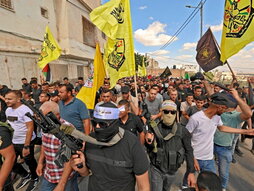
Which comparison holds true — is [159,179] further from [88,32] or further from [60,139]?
[88,32]

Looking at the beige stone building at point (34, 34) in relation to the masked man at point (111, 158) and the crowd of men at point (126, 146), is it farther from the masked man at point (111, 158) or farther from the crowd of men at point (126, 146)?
the masked man at point (111, 158)

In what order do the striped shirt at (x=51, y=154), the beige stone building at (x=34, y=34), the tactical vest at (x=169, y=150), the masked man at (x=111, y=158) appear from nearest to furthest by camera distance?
the masked man at (x=111, y=158) < the striped shirt at (x=51, y=154) < the tactical vest at (x=169, y=150) < the beige stone building at (x=34, y=34)

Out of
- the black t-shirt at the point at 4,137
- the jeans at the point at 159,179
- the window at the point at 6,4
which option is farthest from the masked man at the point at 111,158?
the window at the point at 6,4

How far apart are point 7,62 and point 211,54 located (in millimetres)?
9493

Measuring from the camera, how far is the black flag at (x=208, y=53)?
4.31 m

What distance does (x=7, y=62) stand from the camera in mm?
7957

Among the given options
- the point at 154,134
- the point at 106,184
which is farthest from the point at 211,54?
the point at 106,184

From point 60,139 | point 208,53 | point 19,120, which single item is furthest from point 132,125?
point 208,53

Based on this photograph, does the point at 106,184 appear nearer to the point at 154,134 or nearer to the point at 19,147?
the point at 154,134

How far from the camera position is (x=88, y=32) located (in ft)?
57.9

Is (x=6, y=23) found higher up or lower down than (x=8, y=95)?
higher up

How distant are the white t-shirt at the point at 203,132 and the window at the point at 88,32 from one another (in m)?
15.9

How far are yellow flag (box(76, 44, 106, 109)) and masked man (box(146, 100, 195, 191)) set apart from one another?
222cm

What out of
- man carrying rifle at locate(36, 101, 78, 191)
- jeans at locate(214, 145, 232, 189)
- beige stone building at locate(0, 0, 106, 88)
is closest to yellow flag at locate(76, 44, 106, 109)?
man carrying rifle at locate(36, 101, 78, 191)
